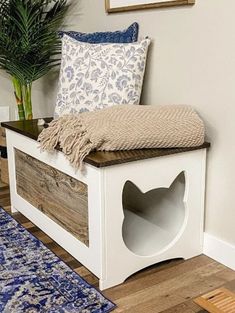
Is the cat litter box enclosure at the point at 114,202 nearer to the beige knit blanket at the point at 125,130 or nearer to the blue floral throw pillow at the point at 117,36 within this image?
the beige knit blanket at the point at 125,130

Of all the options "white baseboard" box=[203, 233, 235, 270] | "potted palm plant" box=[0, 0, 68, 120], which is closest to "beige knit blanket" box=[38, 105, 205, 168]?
"white baseboard" box=[203, 233, 235, 270]

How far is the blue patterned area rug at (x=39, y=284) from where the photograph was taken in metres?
1.54

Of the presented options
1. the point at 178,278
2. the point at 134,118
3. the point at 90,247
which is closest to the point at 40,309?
the point at 90,247

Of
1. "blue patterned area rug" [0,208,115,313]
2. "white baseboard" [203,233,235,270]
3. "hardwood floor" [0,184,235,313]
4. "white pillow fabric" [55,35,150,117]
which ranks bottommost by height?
"hardwood floor" [0,184,235,313]

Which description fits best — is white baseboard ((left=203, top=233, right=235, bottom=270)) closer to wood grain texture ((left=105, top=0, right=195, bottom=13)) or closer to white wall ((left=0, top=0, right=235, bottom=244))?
white wall ((left=0, top=0, right=235, bottom=244))

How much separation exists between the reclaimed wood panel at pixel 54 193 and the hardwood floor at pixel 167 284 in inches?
7.0

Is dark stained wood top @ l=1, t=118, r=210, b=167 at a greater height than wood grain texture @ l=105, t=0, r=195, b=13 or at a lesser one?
lesser

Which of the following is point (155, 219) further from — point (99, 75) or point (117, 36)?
point (117, 36)

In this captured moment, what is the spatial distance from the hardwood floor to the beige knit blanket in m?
0.53

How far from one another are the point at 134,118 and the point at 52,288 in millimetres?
743

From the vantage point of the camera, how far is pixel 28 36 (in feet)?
8.59

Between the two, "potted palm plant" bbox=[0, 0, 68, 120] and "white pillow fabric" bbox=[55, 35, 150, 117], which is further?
"potted palm plant" bbox=[0, 0, 68, 120]

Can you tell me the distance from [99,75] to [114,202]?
770 millimetres

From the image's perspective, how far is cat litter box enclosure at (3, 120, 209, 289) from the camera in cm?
161
